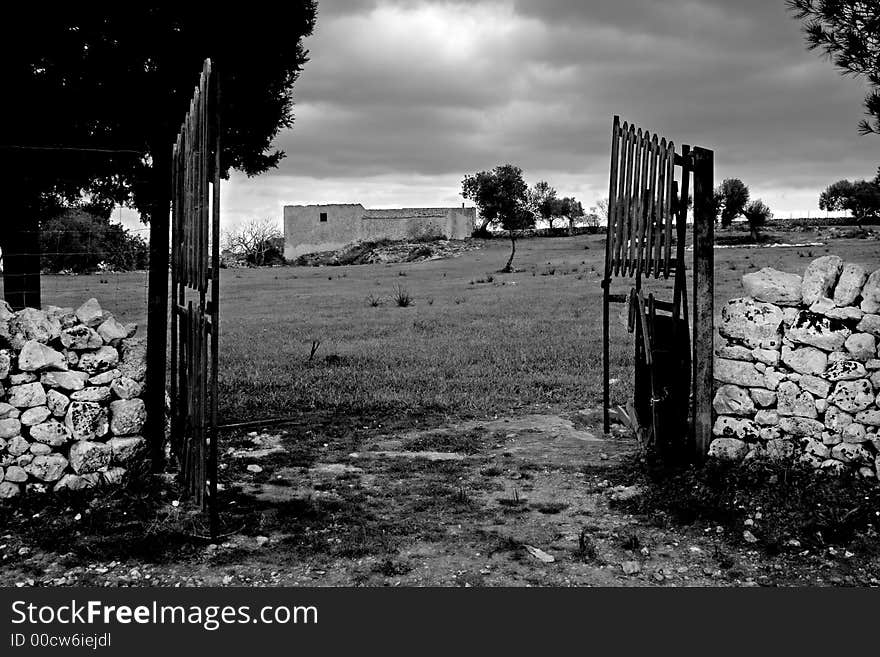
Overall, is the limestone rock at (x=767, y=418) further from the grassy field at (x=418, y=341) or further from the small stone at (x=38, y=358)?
the small stone at (x=38, y=358)

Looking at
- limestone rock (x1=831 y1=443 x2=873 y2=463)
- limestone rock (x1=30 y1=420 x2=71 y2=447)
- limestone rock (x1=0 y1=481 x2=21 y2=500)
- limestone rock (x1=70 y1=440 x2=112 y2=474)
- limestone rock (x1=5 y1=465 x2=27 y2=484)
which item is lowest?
limestone rock (x1=0 y1=481 x2=21 y2=500)

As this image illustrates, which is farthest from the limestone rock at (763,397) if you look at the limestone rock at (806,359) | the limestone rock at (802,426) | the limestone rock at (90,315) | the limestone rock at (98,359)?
the limestone rock at (90,315)

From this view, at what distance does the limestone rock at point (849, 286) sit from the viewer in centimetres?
686

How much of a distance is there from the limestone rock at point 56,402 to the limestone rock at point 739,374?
563 centimetres

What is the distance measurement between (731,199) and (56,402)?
2299 inches

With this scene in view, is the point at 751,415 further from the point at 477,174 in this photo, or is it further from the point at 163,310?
the point at 477,174

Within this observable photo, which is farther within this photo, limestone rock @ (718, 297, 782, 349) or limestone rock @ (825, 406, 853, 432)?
limestone rock @ (718, 297, 782, 349)

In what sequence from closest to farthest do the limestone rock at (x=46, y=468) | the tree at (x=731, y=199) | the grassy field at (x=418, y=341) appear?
the limestone rock at (x=46, y=468)
the grassy field at (x=418, y=341)
the tree at (x=731, y=199)

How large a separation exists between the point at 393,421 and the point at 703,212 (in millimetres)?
4504

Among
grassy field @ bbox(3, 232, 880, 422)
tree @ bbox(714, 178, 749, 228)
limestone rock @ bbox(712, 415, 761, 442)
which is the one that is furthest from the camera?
tree @ bbox(714, 178, 749, 228)

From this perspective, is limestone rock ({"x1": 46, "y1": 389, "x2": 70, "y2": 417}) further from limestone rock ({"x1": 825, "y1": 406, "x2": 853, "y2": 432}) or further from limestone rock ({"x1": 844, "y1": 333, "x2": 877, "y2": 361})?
limestone rock ({"x1": 844, "y1": 333, "x2": 877, "y2": 361})

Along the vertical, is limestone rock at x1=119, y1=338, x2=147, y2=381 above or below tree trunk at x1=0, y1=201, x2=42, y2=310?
below

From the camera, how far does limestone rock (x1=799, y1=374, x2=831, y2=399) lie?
675cm

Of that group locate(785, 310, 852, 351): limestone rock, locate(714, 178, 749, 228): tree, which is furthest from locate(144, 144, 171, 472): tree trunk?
locate(714, 178, 749, 228): tree
